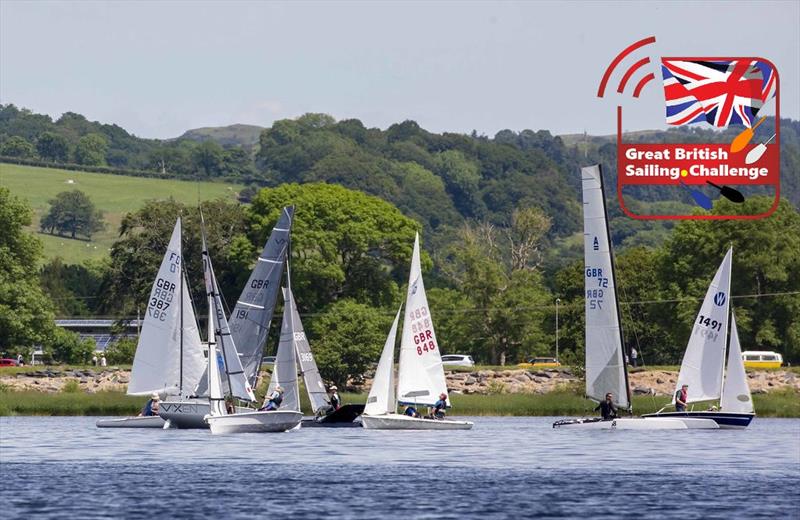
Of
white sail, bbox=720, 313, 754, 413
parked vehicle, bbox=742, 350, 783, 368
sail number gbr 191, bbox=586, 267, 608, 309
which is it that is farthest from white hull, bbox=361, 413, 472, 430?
parked vehicle, bbox=742, 350, 783, 368

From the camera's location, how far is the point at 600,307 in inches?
2499

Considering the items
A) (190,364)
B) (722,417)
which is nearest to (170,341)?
(190,364)

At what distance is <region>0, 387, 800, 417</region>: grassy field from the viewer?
77.7 metres

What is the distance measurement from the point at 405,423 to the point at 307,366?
563 centimetres

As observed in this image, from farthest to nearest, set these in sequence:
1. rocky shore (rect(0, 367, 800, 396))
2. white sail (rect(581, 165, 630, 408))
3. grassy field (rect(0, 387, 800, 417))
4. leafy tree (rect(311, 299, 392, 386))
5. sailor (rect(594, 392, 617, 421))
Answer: leafy tree (rect(311, 299, 392, 386)), rocky shore (rect(0, 367, 800, 396)), grassy field (rect(0, 387, 800, 417)), white sail (rect(581, 165, 630, 408)), sailor (rect(594, 392, 617, 421))

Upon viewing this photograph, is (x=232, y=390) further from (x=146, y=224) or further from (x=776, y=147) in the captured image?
(x=146, y=224)

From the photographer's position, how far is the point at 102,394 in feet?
277

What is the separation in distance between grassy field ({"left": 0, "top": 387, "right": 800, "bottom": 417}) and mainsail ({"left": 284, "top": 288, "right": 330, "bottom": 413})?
11.3 m

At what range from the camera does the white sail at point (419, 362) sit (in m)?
62.5

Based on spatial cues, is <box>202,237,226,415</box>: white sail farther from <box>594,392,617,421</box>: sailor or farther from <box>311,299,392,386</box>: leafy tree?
<box>311,299,392,386</box>: leafy tree

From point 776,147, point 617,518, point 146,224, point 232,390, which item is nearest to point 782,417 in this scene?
point 776,147

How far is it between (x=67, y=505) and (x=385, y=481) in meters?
9.22

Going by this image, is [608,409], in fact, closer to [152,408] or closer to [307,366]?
[307,366]

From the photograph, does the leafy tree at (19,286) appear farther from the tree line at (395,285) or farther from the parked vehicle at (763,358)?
the parked vehicle at (763,358)
